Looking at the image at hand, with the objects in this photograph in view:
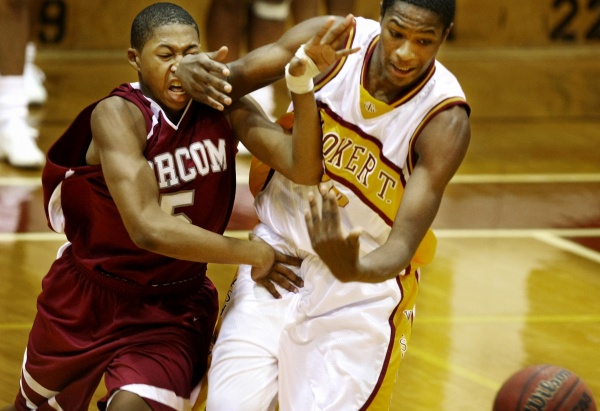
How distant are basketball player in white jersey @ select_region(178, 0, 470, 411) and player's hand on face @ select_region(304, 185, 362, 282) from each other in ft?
1.00

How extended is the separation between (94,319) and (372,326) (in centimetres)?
93

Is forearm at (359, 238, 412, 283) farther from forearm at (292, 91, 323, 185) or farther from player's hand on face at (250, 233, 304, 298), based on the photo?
player's hand on face at (250, 233, 304, 298)

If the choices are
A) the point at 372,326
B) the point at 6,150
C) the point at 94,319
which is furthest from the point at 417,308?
the point at 6,150

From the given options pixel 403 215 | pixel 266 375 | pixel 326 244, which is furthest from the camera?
pixel 266 375

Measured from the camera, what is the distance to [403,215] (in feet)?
11.3

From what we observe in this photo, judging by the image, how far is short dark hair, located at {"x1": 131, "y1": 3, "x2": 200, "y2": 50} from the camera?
365 centimetres

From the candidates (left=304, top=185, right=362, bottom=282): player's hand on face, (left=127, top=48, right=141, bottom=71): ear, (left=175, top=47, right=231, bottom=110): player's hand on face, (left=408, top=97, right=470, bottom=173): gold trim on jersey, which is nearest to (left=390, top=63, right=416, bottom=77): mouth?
(left=408, top=97, right=470, bottom=173): gold trim on jersey

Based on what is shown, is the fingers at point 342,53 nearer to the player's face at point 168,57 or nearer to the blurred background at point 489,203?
the player's face at point 168,57

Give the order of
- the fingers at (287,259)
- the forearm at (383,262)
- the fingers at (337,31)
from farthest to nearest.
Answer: the fingers at (287,259) < the fingers at (337,31) < the forearm at (383,262)

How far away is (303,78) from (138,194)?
2.08ft

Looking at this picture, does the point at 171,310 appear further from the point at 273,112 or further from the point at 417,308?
the point at 273,112

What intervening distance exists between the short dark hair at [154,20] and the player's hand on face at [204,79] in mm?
143

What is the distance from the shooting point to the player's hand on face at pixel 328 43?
3.44 m

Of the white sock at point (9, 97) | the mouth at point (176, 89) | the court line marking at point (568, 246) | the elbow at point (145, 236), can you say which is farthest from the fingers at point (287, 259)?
the white sock at point (9, 97)
